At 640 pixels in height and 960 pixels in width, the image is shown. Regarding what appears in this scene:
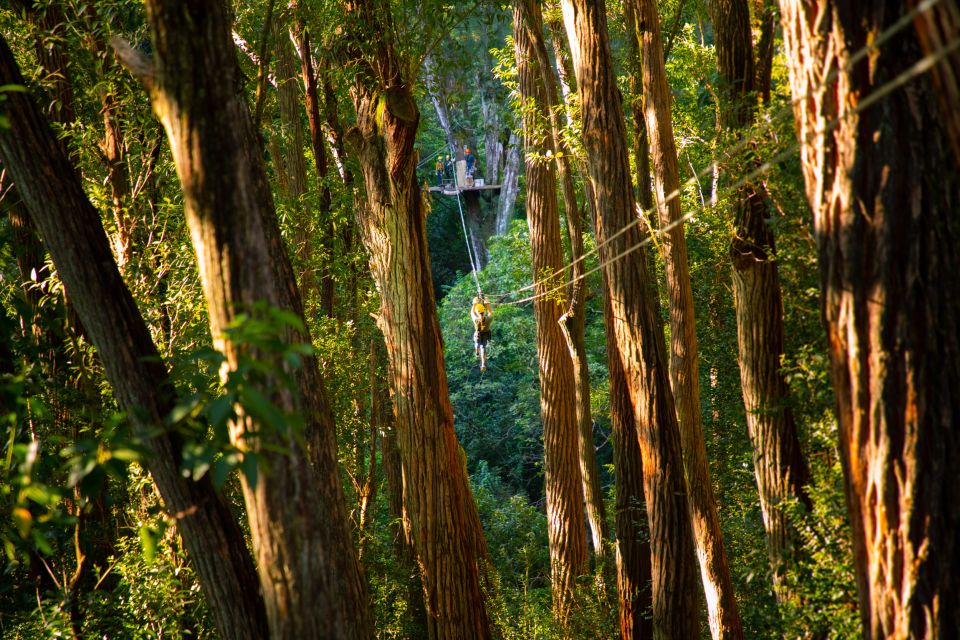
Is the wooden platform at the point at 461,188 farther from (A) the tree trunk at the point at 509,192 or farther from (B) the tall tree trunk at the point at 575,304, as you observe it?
(B) the tall tree trunk at the point at 575,304

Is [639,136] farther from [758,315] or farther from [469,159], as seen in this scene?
[469,159]

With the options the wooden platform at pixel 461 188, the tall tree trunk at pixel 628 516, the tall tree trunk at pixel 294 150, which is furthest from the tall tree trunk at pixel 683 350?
the wooden platform at pixel 461 188

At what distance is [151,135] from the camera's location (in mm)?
6453

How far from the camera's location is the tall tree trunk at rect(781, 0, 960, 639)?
303cm

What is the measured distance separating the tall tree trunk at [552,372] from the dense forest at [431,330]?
1.9 inches

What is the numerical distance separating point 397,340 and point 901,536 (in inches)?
178

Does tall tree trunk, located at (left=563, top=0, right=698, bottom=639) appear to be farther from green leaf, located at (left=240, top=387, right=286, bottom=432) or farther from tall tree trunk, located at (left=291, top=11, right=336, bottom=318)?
green leaf, located at (left=240, top=387, right=286, bottom=432)

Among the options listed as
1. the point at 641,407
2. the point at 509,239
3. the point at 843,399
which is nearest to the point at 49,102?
the point at 641,407

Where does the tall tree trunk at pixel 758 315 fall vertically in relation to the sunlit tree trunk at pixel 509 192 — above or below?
below

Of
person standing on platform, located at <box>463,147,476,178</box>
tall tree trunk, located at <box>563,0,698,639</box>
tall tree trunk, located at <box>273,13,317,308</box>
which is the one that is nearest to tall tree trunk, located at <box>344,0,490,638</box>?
tall tree trunk, located at <box>563,0,698,639</box>

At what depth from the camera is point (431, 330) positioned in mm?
7086

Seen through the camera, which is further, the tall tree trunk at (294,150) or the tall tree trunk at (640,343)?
the tall tree trunk at (294,150)

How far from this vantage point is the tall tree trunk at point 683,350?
330 inches

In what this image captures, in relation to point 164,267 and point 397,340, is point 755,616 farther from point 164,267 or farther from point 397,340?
point 164,267
